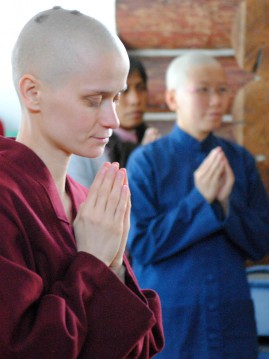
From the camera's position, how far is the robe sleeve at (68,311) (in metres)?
0.85

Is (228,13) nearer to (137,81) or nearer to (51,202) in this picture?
(137,81)

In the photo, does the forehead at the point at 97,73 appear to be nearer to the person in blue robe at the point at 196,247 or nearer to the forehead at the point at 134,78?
the person in blue robe at the point at 196,247

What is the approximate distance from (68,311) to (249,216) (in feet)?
3.60

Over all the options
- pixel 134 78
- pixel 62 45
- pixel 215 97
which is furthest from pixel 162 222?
pixel 62 45

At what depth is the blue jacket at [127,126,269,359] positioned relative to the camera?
184 cm

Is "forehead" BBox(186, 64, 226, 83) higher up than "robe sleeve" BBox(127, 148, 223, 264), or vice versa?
"forehead" BBox(186, 64, 226, 83)

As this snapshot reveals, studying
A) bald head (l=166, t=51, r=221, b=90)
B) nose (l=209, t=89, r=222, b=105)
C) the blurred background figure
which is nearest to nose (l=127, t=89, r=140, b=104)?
the blurred background figure

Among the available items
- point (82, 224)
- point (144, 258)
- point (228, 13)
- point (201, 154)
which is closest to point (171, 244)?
point (144, 258)

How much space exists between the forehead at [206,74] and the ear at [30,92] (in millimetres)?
1093

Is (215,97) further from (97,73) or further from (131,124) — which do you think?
(97,73)

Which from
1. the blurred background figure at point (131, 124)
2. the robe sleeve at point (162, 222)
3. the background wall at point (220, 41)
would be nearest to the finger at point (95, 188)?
the robe sleeve at point (162, 222)

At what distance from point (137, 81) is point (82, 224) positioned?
140 cm

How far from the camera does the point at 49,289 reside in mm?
909

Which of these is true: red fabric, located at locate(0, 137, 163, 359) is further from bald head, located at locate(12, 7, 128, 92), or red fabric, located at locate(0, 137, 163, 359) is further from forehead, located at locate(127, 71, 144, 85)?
forehead, located at locate(127, 71, 144, 85)
